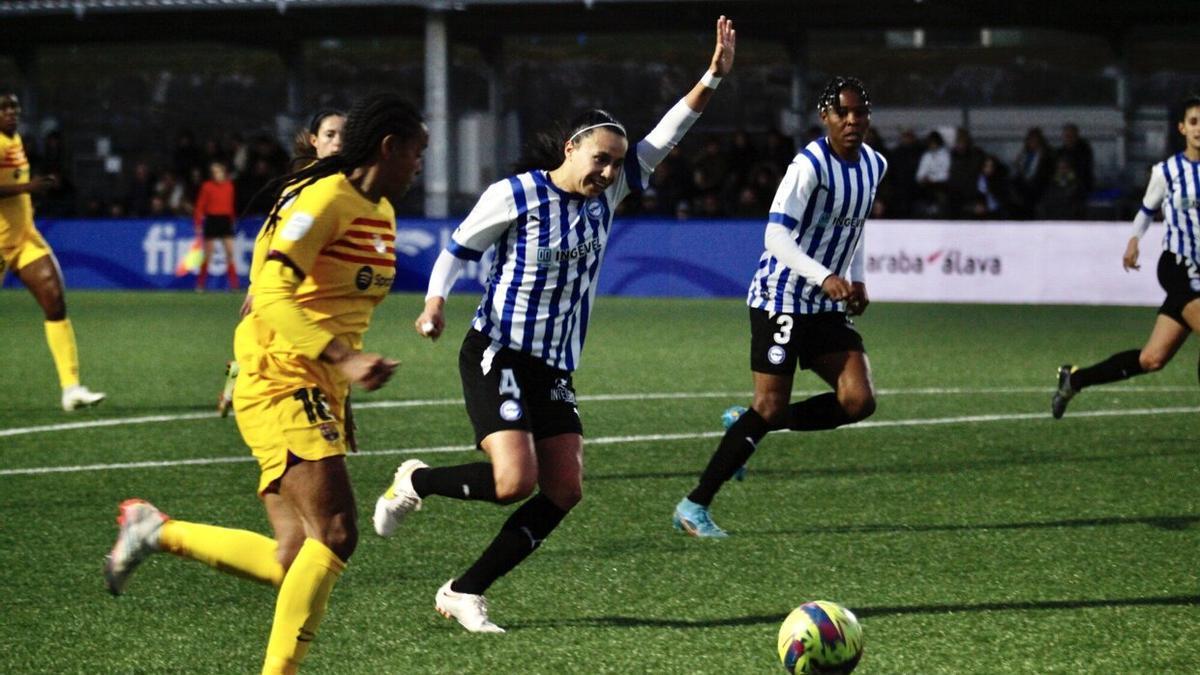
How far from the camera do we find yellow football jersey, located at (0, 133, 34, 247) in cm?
1164

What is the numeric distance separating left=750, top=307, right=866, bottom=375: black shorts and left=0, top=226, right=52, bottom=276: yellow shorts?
5.92 meters

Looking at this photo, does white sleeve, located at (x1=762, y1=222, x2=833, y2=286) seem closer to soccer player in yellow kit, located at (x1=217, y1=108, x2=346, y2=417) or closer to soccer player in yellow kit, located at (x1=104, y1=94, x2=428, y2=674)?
soccer player in yellow kit, located at (x1=217, y1=108, x2=346, y2=417)

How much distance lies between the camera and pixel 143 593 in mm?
6379

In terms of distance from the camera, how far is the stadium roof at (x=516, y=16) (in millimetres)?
26297

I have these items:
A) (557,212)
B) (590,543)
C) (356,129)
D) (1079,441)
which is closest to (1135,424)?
(1079,441)

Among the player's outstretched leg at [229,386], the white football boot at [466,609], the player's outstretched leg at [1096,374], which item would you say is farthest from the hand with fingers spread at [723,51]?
the player's outstretched leg at [1096,374]

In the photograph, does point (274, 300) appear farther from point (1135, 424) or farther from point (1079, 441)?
point (1135, 424)

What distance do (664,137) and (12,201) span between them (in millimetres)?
6725

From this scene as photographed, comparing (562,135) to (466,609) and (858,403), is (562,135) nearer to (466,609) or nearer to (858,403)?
(466,609)

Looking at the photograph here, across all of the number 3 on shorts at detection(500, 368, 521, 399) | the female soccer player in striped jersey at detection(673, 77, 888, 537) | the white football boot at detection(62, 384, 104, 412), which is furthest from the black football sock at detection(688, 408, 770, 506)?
the white football boot at detection(62, 384, 104, 412)

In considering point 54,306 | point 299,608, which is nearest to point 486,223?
point 299,608

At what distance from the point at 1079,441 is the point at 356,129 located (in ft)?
Result: 21.3

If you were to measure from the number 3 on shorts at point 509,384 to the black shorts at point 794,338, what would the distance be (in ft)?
6.41

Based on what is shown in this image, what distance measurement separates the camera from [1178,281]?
10.1 meters
